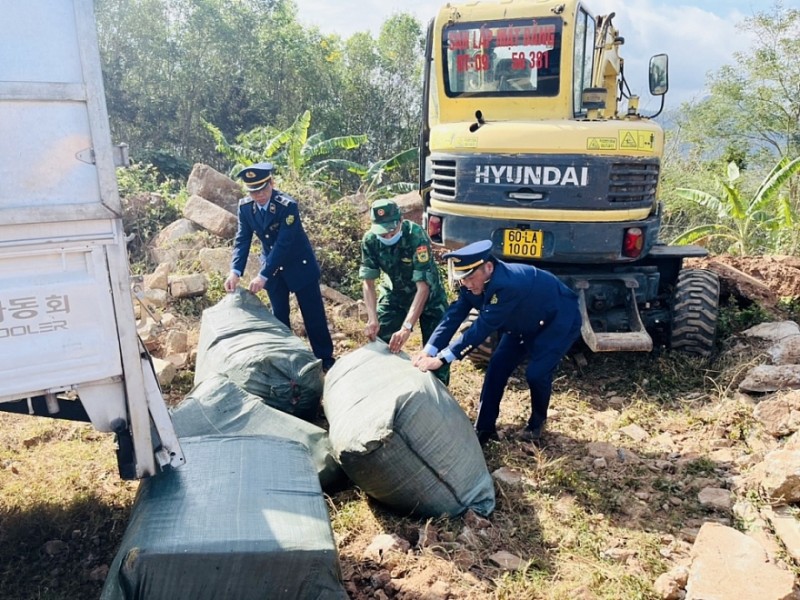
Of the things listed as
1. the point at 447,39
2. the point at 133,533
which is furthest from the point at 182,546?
the point at 447,39

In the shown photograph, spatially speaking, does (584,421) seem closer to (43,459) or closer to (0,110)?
(43,459)

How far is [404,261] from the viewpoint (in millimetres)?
4043

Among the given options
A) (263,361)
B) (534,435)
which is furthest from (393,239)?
(534,435)

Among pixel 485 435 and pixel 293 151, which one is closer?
pixel 485 435

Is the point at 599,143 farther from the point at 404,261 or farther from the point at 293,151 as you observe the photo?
the point at 293,151

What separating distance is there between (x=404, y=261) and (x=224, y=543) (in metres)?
2.33

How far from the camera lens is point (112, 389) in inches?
84.0

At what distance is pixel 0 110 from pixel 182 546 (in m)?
1.39

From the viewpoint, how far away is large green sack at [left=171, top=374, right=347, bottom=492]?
2.92 metres

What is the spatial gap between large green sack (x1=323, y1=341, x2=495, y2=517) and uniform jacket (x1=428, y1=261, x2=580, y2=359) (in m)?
0.38

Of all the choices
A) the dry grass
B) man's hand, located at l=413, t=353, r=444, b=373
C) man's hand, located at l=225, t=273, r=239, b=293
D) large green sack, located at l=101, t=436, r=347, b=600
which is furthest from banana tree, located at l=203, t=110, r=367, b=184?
large green sack, located at l=101, t=436, r=347, b=600

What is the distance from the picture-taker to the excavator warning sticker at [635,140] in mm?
4156

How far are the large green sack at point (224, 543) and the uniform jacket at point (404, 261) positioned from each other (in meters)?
1.87

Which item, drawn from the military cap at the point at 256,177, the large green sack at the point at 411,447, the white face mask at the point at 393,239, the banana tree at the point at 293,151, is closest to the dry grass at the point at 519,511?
the large green sack at the point at 411,447
